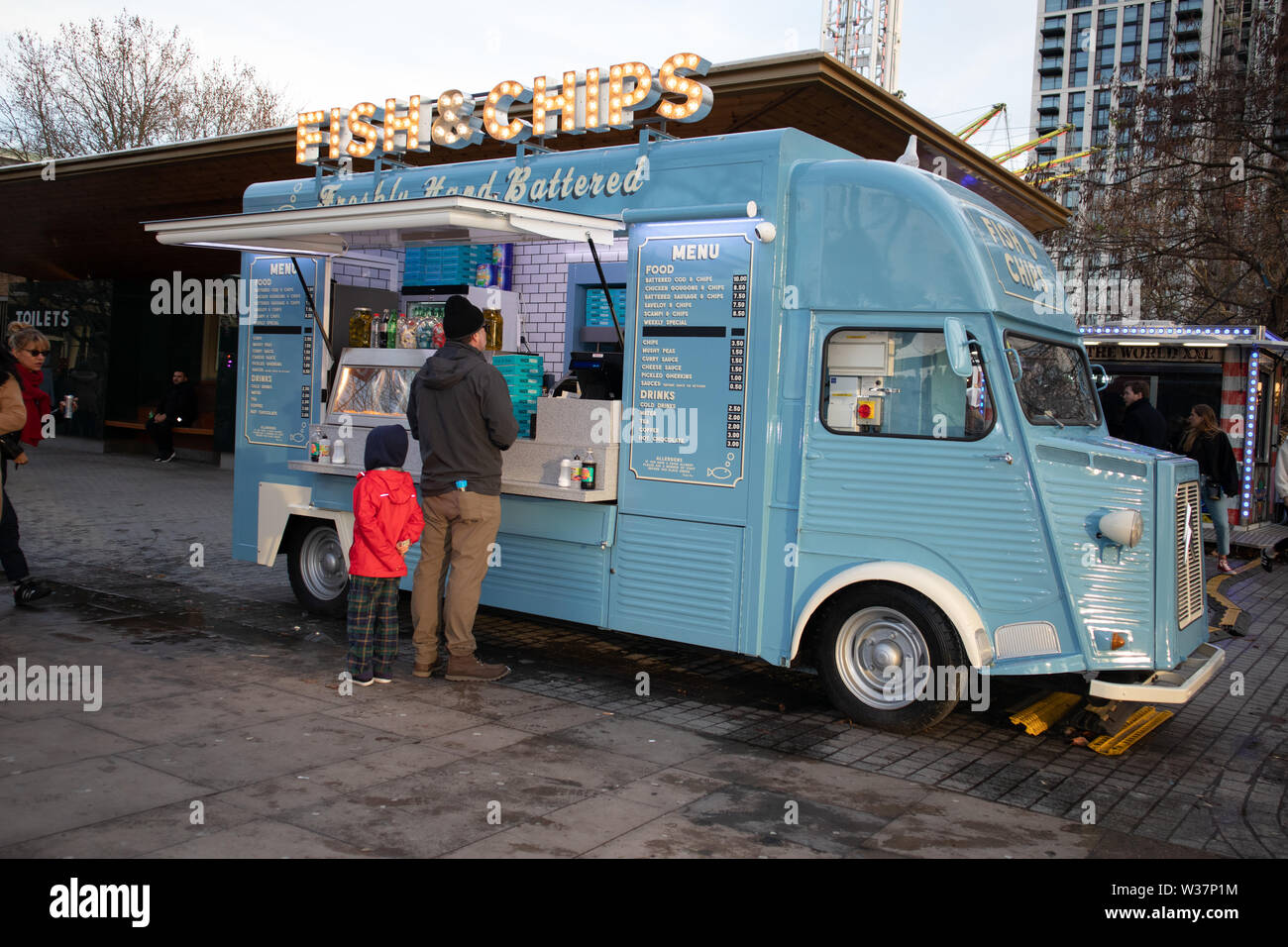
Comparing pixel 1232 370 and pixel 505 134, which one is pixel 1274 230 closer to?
pixel 1232 370

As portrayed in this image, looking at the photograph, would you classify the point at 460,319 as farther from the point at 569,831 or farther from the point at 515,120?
the point at 569,831

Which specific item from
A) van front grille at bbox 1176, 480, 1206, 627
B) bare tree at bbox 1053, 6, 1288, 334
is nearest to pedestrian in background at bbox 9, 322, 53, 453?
van front grille at bbox 1176, 480, 1206, 627

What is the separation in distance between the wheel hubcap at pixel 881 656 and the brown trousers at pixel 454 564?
2.24 meters

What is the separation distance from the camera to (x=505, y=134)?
797 cm

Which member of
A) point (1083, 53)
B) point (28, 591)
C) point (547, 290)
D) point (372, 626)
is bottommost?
point (28, 591)

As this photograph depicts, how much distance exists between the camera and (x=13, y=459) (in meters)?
8.21

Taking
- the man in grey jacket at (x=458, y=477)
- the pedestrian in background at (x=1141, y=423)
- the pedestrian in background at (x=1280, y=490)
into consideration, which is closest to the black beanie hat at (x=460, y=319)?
the man in grey jacket at (x=458, y=477)

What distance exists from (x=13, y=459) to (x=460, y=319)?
4.06 m

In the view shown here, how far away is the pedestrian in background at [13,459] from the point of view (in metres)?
7.32

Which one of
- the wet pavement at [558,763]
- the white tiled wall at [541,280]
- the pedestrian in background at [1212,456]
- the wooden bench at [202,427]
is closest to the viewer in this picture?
the wet pavement at [558,763]

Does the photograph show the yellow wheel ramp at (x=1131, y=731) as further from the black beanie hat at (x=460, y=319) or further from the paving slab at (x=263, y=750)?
the black beanie hat at (x=460, y=319)

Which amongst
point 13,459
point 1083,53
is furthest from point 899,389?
point 1083,53
